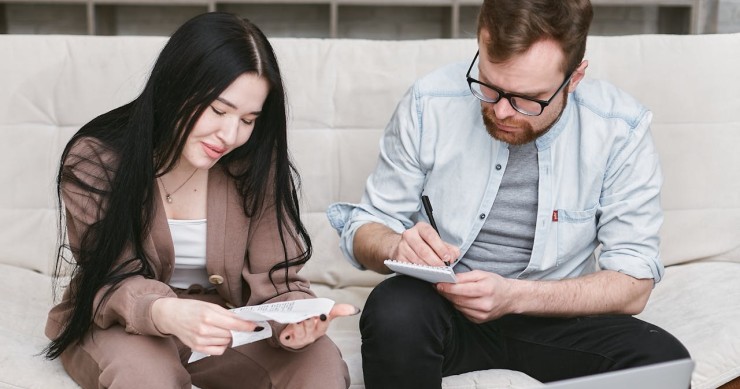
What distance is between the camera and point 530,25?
5.27 feet

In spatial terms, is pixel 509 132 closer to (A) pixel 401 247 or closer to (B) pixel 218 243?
(A) pixel 401 247

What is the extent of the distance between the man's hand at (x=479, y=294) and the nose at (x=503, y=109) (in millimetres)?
286

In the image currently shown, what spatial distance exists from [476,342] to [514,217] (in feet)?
0.86

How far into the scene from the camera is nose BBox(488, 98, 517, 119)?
1.66 metres

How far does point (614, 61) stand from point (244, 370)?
122 centimetres

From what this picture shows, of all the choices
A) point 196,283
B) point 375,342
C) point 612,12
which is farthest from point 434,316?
point 612,12

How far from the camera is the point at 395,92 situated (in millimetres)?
2236

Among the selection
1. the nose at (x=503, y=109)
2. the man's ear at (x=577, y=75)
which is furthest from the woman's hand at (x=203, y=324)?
the man's ear at (x=577, y=75)

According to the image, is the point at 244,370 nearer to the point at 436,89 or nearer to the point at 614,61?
the point at 436,89

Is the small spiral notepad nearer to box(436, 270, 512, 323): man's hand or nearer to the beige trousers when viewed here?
box(436, 270, 512, 323): man's hand

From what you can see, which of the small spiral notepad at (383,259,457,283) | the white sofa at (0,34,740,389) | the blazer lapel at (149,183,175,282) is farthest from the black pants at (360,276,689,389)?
the white sofa at (0,34,740,389)

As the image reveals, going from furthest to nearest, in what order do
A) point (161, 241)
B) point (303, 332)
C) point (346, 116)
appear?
point (346, 116)
point (161, 241)
point (303, 332)

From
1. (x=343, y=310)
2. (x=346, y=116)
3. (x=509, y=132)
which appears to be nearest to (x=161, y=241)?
(x=343, y=310)

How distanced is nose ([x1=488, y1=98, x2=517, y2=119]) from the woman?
0.38 m
